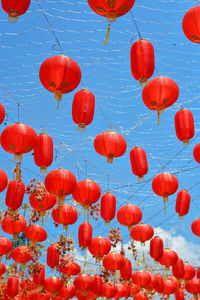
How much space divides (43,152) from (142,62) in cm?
192

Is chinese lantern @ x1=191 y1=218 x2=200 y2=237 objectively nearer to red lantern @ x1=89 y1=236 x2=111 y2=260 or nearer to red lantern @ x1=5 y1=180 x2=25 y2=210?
red lantern @ x1=89 y1=236 x2=111 y2=260

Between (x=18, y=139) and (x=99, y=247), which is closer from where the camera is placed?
(x=18, y=139)

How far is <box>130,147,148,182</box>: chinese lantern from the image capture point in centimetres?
571

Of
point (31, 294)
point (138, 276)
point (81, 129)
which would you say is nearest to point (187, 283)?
point (138, 276)

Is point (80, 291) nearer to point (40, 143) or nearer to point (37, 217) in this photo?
point (37, 217)

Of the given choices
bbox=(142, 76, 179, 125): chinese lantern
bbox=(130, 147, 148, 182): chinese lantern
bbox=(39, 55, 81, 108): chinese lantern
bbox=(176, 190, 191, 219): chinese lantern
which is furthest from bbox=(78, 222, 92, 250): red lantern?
bbox=(39, 55, 81, 108): chinese lantern

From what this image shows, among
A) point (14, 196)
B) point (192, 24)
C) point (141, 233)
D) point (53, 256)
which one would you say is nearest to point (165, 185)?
point (141, 233)

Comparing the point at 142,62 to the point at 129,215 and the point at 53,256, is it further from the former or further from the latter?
the point at 53,256

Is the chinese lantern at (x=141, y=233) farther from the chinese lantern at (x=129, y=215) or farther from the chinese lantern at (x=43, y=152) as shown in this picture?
the chinese lantern at (x=43, y=152)

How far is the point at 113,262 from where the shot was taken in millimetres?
7918

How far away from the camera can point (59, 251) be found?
25.1ft

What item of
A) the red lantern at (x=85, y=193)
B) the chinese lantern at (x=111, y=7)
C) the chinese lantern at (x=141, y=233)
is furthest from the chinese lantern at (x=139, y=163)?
the chinese lantern at (x=111, y=7)

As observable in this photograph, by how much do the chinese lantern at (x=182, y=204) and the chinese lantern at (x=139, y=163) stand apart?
5.32ft

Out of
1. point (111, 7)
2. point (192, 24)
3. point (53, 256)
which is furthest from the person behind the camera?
point (53, 256)
